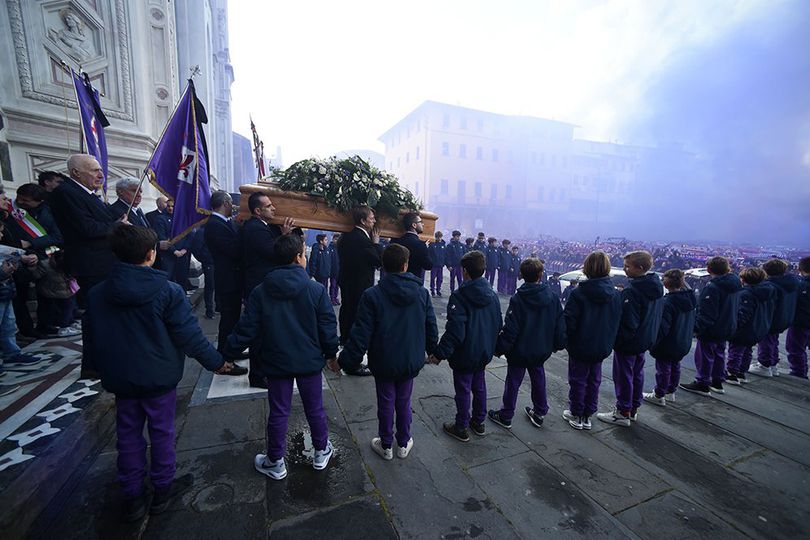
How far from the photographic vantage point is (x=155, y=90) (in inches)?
334

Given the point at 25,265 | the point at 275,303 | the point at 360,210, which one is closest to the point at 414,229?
the point at 360,210

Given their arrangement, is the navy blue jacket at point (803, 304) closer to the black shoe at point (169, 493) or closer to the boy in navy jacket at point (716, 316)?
the boy in navy jacket at point (716, 316)

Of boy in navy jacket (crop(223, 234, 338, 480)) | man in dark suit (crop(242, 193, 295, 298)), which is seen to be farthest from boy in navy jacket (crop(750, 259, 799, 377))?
man in dark suit (crop(242, 193, 295, 298))

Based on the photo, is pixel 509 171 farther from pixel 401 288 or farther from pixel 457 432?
pixel 401 288

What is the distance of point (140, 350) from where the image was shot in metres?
2.03

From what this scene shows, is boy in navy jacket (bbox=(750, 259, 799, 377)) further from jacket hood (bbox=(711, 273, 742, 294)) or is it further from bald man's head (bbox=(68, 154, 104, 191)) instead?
bald man's head (bbox=(68, 154, 104, 191))

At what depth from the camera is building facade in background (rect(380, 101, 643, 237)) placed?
45000 mm

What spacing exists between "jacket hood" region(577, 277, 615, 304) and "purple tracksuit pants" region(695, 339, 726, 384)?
2563 millimetres

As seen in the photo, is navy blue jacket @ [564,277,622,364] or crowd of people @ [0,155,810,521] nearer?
crowd of people @ [0,155,810,521]

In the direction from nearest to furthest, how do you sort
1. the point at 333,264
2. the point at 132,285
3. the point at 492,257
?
the point at 132,285, the point at 333,264, the point at 492,257

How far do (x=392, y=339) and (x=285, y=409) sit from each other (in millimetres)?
965

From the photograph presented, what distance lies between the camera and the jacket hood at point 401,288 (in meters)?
2.71

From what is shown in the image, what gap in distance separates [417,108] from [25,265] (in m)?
47.2

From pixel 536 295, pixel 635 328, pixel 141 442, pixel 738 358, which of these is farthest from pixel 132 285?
pixel 738 358
